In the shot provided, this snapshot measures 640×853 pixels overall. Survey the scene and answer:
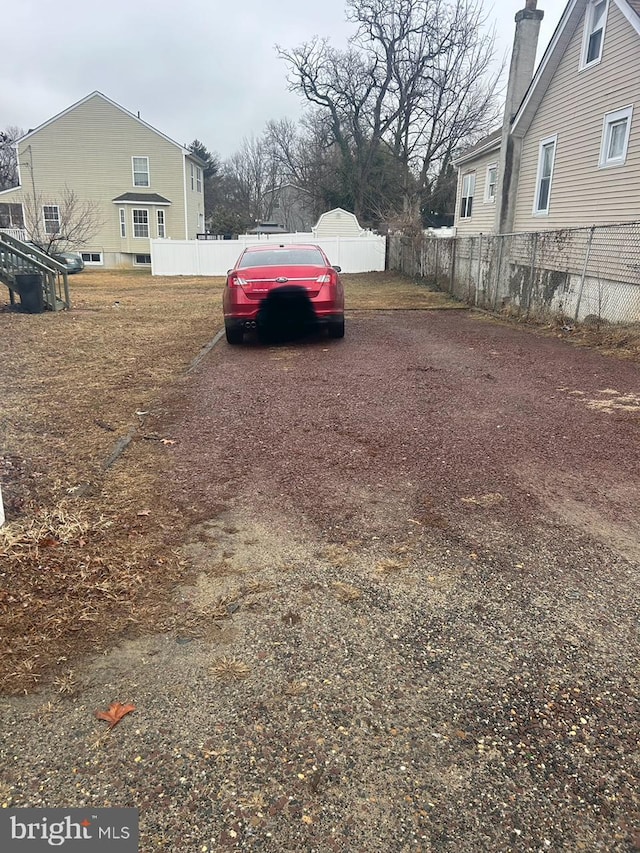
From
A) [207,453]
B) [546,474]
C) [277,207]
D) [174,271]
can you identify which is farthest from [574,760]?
[277,207]

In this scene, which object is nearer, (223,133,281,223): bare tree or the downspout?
the downspout

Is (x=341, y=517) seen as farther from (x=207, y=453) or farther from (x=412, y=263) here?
(x=412, y=263)

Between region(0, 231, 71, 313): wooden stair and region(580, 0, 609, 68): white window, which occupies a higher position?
region(580, 0, 609, 68): white window

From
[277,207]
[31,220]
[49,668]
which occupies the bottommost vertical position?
[49,668]

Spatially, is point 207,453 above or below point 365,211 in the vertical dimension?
below

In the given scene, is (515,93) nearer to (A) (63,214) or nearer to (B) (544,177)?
(B) (544,177)

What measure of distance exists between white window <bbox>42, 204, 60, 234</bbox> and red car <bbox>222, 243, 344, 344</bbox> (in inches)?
1287

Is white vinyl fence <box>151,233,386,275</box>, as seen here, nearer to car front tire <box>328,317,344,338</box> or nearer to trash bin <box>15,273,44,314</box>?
trash bin <box>15,273,44,314</box>

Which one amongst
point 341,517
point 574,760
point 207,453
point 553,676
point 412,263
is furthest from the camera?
point 412,263

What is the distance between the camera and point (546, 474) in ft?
14.1

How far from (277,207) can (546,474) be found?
71.1 metres

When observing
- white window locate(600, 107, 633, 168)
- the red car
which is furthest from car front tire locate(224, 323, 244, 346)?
white window locate(600, 107, 633, 168)

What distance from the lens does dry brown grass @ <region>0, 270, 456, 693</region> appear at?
2537 millimetres

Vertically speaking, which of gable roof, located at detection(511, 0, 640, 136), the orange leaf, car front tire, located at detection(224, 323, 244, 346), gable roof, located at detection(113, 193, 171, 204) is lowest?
the orange leaf
